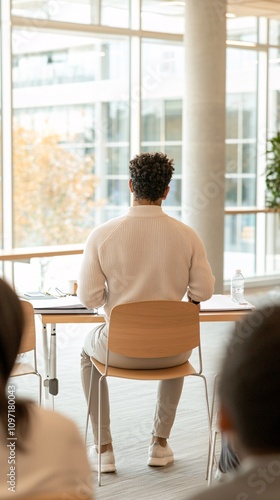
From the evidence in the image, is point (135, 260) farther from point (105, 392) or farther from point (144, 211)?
point (105, 392)

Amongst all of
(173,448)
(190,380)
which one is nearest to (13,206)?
(190,380)

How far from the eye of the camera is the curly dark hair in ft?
12.0

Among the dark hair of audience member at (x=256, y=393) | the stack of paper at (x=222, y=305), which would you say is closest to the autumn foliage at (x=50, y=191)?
the stack of paper at (x=222, y=305)

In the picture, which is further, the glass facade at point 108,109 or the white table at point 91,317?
the glass facade at point 108,109

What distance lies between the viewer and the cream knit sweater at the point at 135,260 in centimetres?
354

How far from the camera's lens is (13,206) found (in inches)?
295

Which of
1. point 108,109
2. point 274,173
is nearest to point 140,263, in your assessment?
point 108,109

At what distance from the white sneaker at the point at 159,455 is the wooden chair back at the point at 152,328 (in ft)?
2.02

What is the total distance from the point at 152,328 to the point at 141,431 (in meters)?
1.13

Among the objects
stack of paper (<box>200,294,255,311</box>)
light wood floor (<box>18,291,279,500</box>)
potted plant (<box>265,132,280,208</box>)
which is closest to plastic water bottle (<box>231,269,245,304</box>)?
stack of paper (<box>200,294,255,311</box>)

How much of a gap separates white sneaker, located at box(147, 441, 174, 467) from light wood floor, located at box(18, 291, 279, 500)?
3 cm

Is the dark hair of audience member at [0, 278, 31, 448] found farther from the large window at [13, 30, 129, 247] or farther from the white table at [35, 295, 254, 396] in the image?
the large window at [13, 30, 129, 247]

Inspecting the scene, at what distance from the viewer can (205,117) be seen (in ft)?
25.0

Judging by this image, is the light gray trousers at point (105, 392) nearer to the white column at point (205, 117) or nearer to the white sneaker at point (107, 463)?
the white sneaker at point (107, 463)
